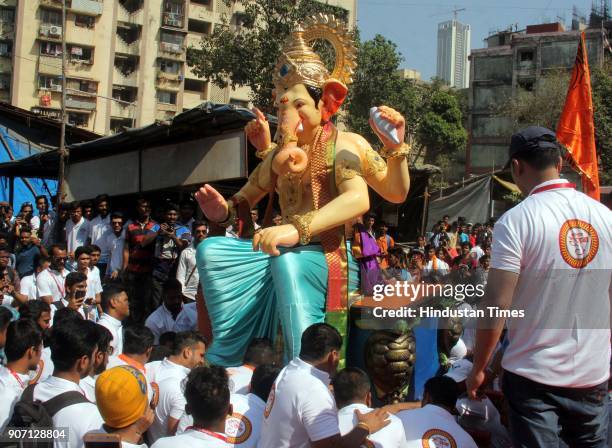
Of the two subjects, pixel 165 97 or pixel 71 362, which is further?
pixel 165 97

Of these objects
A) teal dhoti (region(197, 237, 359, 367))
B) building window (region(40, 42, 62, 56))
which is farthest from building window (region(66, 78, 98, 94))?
teal dhoti (region(197, 237, 359, 367))

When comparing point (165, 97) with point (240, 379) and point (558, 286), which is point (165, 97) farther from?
point (558, 286)

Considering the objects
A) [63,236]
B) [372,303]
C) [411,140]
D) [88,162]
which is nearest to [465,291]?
[372,303]

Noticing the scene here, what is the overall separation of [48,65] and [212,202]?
92.2 ft

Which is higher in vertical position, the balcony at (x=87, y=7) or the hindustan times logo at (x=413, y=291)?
the balcony at (x=87, y=7)

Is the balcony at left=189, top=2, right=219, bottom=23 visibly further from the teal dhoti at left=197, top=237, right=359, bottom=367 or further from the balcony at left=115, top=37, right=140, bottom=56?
the teal dhoti at left=197, top=237, right=359, bottom=367

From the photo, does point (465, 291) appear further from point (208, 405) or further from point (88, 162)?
point (88, 162)

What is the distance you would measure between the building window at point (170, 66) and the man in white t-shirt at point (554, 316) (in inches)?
1268

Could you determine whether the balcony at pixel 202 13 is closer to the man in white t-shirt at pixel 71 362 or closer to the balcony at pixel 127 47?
the balcony at pixel 127 47

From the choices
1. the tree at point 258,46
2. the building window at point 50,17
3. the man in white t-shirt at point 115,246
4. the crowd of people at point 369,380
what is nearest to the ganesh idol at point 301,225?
the crowd of people at point 369,380

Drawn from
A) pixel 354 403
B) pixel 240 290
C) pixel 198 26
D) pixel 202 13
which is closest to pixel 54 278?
pixel 240 290

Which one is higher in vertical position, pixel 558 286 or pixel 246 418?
pixel 558 286

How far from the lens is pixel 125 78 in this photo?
3253 cm

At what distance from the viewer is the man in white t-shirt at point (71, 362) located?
128 inches
